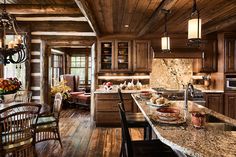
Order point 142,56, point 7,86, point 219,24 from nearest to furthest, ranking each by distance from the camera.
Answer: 1. point 7,86
2. point 219,24
3. point 142,56

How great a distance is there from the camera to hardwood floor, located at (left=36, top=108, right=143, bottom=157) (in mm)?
3885

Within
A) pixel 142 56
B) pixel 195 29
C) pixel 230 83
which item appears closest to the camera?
pixel 195 29

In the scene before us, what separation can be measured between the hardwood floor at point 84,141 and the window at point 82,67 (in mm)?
4316

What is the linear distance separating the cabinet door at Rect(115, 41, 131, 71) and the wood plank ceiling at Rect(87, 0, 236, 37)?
0.66 metres

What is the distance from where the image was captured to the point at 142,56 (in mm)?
6117

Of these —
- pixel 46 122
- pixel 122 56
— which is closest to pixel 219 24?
pixel 122 56

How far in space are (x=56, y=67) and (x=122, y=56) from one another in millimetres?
4442

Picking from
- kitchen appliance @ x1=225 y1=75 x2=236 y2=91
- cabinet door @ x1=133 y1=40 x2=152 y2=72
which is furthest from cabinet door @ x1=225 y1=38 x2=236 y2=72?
cabinet door @ x1=133 y1=40 x2=152 y2=72

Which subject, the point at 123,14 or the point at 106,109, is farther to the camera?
the point at 106,109

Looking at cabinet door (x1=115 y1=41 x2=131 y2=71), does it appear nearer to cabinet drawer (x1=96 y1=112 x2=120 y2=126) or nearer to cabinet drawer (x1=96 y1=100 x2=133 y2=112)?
cabinet drawer (x1=96 y1=100 x2=133 y2=112)

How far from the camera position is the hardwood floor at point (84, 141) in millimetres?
3885

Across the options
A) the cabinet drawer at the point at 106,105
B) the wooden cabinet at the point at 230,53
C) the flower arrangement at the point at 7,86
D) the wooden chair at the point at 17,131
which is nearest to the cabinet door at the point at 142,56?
the cabinet drawer at the point at 106,105

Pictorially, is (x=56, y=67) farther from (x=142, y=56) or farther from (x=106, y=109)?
(x=142, y=56)

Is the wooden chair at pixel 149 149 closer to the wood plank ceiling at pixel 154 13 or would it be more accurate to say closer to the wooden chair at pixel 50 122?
the wood plank ceiling at pixel 154 13
